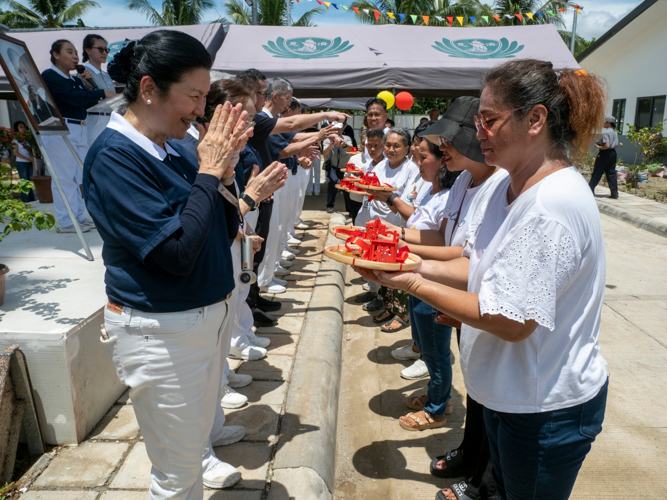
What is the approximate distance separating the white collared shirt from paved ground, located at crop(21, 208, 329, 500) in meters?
1.67

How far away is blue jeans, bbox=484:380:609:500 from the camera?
1.49 metres

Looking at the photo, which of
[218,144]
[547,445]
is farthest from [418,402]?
[218,144]

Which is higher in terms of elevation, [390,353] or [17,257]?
Answer: [17,257]

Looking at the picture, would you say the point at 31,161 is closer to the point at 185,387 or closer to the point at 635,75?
the point at 185,387

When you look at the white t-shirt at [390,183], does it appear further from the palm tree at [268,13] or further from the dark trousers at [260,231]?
the palm tree at [268,13]

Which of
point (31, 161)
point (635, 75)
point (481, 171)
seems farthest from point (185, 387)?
point (635, 75)

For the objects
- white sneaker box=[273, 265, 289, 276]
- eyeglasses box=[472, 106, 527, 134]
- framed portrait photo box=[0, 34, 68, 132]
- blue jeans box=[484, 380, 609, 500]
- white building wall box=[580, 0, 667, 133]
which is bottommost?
white sneaker box=[273, 265, 289, 276]

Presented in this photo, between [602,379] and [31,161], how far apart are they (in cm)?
1157

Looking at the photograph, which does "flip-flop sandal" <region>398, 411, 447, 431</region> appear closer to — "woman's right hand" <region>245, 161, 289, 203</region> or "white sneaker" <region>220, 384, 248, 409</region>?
"white sneaker" <region>220, 384, 248, 409</region>

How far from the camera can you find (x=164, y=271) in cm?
160

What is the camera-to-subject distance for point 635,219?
9734mm

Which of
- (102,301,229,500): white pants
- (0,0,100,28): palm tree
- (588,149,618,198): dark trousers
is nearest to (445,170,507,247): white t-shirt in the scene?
(102,301,229,500): white pants

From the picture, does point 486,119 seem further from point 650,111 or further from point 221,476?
point 650,111

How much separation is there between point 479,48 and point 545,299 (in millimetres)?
9056
